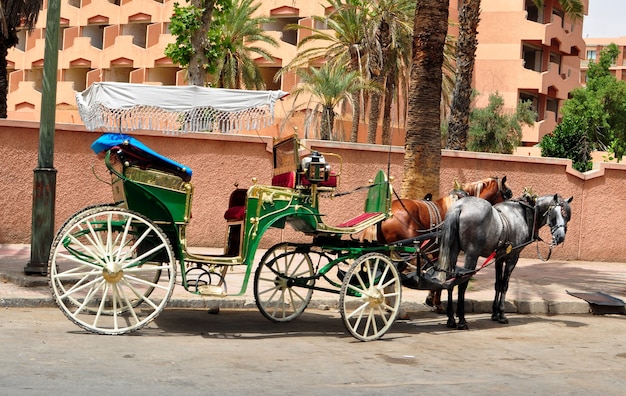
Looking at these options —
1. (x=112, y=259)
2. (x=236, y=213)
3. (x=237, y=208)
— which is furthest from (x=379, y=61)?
(x=112, y=259)

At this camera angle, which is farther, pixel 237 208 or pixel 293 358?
pixel 237 208

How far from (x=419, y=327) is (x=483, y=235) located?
136 centimetres

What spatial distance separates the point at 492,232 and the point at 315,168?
8.53ft

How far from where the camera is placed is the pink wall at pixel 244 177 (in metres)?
17.6

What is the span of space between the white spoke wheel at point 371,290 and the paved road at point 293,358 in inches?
8.7

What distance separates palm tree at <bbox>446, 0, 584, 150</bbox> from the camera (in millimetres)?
22344

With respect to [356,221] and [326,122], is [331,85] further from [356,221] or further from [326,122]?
[356,221]

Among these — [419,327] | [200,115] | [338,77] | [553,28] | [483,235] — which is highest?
[553,28]

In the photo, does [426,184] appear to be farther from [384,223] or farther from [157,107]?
[157,107]

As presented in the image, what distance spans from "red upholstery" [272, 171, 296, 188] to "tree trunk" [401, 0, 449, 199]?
14.1 feet

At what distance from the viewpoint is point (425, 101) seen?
14.7m

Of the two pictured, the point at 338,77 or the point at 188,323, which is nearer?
the point at 188,323

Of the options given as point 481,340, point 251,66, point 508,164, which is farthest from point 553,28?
point 481,340

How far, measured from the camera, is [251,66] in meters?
47.7
